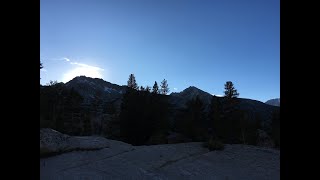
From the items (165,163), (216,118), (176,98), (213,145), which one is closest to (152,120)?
(216,118)

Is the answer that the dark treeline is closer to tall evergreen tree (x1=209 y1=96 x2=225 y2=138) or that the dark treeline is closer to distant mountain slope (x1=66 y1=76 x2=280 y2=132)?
tall evergreen tree (x1=209 y1=96 x2=225 y2=138)

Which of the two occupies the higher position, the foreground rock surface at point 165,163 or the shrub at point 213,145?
the shrub at point 213,145

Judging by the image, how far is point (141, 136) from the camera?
29.3 metres

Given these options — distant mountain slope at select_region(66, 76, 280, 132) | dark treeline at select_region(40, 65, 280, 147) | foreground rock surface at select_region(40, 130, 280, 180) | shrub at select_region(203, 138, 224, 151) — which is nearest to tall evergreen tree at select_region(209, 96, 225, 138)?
dark treeline at select_region(40, 65, 280, 147)

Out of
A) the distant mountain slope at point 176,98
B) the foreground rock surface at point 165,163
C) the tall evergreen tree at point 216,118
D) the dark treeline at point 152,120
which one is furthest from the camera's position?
the distant mountain slope at point 176,98

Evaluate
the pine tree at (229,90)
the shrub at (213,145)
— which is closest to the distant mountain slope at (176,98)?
the pine tree at (229,90)

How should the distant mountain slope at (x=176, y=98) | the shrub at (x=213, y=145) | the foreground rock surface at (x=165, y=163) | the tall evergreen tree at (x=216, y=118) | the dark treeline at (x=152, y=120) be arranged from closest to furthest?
the foreground rock surface at (x=165, y=163) → the shrub at (x=213, y=145) → the dark treeline at (x=152, y=120) → the tall evergreen tree at (x=216, y=118) → the distant mountain slope at (x=176, y=98)

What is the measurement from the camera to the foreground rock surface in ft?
33.6

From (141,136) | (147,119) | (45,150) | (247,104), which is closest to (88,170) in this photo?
(45,150)

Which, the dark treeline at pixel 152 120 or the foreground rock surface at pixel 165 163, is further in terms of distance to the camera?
the dark treeline at pixel 152 120

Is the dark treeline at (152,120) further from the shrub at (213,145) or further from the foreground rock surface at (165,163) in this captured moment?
the foreground rock surface at (165,163)

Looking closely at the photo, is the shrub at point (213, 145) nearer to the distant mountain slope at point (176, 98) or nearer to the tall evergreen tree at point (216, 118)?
the tall evergreen tree at point (216, 118)

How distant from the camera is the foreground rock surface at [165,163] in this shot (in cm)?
1023
